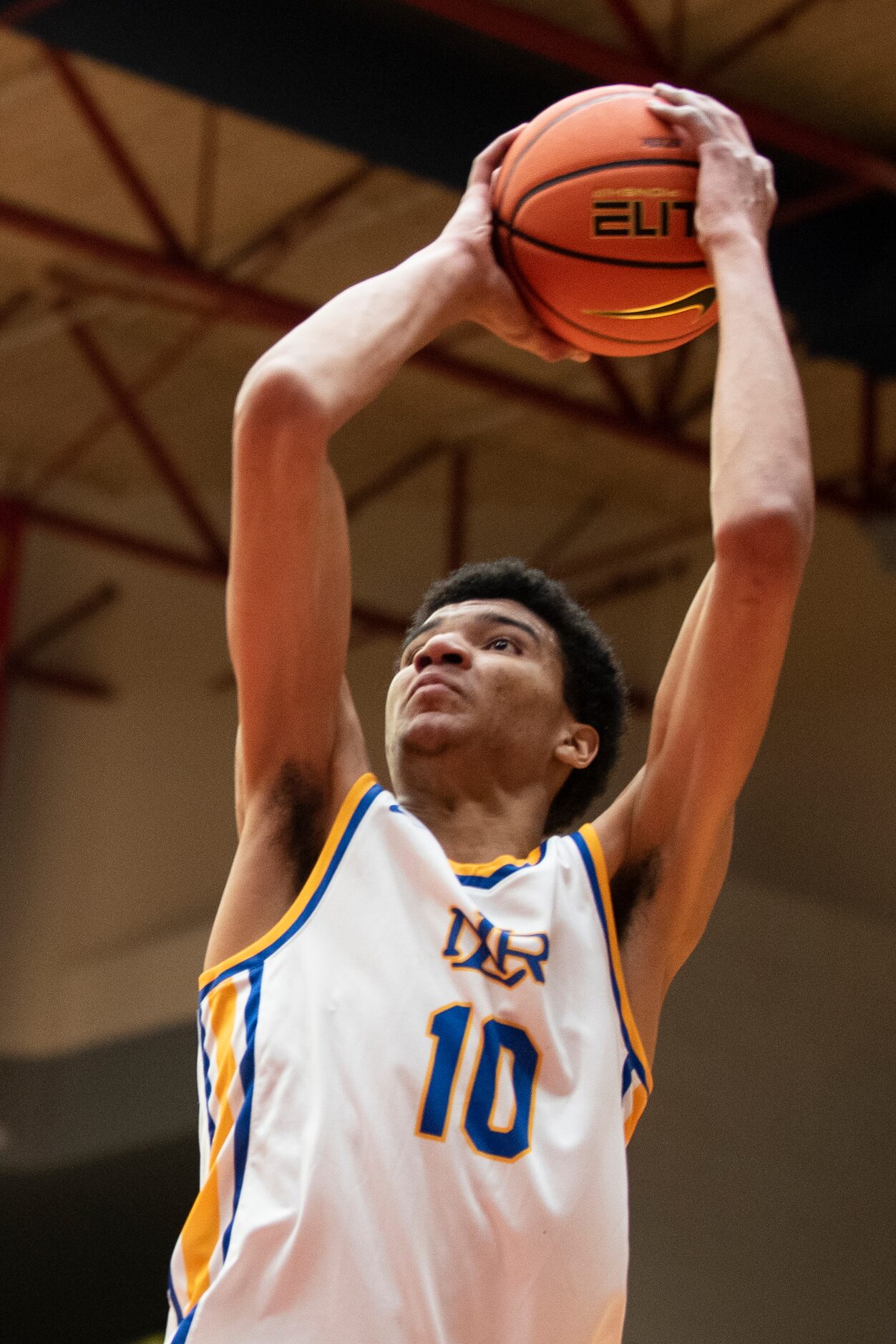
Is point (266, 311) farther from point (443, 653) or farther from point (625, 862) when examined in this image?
point (625, 862)

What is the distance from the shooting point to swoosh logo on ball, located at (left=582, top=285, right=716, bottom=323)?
7.94ft

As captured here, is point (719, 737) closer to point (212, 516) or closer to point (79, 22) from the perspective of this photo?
point (79, 22)

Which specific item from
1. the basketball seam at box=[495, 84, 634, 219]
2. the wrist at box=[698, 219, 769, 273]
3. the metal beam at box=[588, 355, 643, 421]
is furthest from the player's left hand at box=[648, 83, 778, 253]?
the metal beam at box=[588, 355, 643, 421]

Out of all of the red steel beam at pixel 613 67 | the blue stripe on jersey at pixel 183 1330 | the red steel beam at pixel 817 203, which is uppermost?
the red steel beam at pixel 613 67

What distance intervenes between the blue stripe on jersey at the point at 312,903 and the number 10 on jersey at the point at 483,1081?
192mm

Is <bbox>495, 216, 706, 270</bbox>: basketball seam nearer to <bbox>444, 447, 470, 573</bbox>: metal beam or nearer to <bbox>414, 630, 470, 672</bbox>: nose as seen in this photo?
<bbox>414, 630, 470, 672</bbox>: nose

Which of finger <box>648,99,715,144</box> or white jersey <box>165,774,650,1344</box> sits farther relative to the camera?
finger <box>648,99,715,144</box>

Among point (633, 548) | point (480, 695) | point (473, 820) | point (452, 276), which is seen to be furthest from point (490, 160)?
point (633, 548)

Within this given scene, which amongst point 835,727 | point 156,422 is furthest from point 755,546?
point 156,422

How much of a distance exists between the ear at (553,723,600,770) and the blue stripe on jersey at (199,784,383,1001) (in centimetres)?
38

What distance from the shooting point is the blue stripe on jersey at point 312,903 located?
189 cm

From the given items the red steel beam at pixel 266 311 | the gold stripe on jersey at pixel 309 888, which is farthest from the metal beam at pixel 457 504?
the gold stripe on jersey at pixel 309 888

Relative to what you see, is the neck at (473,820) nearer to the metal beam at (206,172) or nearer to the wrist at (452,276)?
the wrist at (452,276)

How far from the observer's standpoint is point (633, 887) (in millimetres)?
2121
